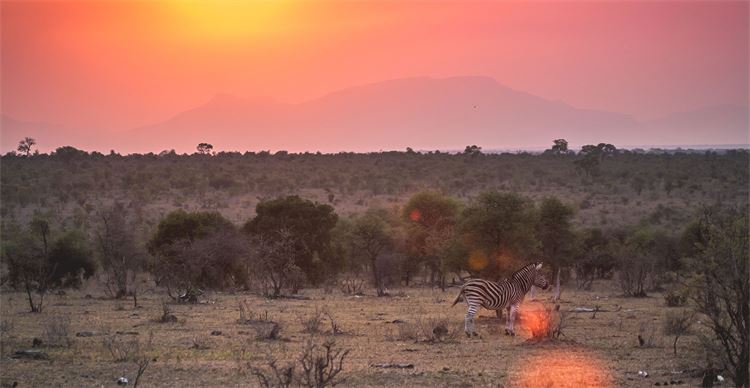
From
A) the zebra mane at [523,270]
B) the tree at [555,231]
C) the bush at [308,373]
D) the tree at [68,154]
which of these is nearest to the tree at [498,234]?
the zebra mane at [523,270]

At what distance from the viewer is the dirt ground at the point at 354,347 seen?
16.1 meters

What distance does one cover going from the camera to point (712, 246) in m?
15.1

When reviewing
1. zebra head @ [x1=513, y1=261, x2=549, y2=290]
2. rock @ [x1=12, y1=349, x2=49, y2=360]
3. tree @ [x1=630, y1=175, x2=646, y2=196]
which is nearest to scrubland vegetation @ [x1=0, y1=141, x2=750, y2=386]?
rock @ [x1=12, y1=349, x2=49, y2=360]

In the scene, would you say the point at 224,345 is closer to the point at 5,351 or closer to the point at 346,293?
the point at 5,351

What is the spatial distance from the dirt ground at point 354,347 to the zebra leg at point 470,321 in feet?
0.75

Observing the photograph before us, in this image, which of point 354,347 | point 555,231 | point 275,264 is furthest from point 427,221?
point 354,347

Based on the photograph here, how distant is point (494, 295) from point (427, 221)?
25.3 meters

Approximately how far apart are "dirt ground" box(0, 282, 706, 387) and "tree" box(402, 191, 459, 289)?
1491cm

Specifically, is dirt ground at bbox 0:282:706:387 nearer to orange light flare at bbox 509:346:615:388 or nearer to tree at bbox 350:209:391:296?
orange light flare at bbox 509:346:615:388

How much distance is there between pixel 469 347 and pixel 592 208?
58.8 m

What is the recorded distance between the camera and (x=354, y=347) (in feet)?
65.3

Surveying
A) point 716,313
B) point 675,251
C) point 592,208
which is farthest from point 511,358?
point 592,208

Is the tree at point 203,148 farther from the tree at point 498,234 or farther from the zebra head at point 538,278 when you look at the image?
the zebra head at point 538,278

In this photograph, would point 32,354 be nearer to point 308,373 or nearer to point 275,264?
point 308,373
